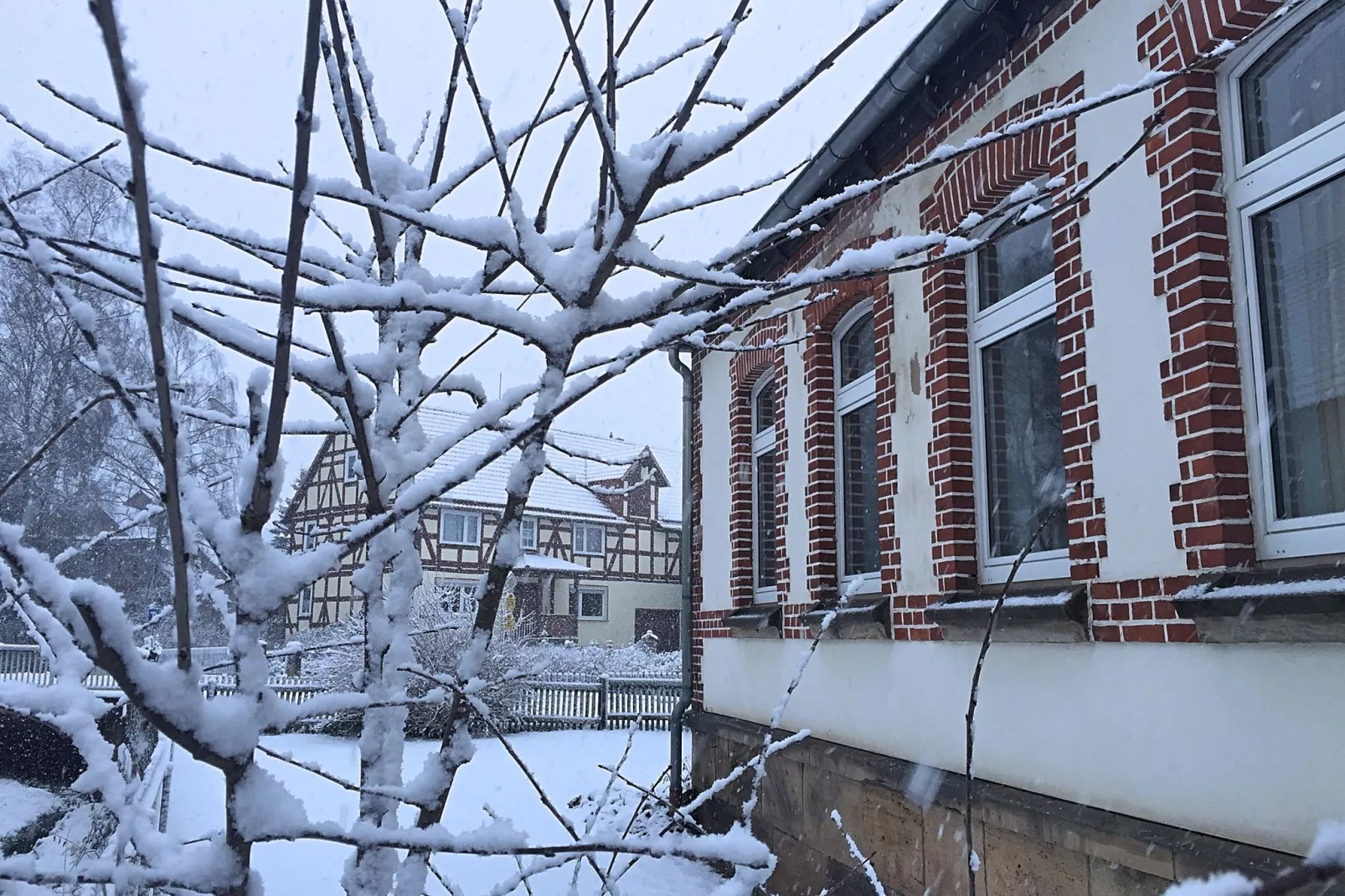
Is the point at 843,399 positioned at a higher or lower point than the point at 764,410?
lower

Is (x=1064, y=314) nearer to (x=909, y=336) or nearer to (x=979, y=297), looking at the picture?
(x=979, y=297)

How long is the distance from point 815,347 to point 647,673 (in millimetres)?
14567

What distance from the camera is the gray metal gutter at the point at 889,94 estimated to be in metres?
4.43

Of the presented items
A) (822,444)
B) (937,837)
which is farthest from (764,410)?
(937,837)

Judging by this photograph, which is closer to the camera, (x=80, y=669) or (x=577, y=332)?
(x=80, y=669)

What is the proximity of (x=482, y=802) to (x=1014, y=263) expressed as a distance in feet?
15.4

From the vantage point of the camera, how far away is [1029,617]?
151 inches

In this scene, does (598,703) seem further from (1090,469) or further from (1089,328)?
(1089,328)

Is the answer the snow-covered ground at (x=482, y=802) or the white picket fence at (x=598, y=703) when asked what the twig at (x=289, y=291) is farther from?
the white picket fence at (x=598, y=703)

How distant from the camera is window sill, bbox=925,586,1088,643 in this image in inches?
144

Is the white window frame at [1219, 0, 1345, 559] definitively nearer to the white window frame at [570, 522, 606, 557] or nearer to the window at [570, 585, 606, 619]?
the window at [570, 585, 606, 619]

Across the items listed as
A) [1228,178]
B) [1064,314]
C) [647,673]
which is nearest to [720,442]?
[1064,314]

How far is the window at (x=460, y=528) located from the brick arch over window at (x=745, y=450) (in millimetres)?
20973

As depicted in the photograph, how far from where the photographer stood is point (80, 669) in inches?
44.1
